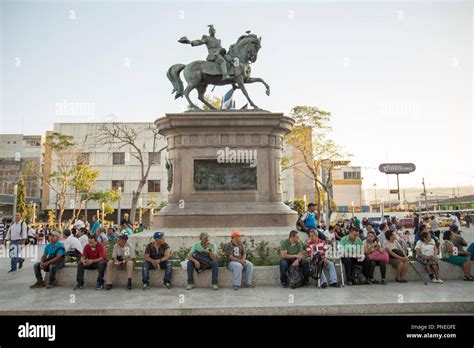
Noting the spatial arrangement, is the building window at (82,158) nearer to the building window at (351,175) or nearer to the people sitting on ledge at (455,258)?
the people sitting on ledge at (455,258)

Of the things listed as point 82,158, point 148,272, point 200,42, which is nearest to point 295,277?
point 148,272

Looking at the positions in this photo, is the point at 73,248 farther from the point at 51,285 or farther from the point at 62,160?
the point at 62,160

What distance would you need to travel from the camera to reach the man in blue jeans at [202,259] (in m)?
8.44

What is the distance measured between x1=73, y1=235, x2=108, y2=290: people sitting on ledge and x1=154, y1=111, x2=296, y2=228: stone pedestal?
301 cm

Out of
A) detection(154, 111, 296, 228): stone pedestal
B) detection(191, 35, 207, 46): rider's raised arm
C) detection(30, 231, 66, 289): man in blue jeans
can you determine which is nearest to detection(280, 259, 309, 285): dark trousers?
detection(154, 111, 296, 228): stone pedestal

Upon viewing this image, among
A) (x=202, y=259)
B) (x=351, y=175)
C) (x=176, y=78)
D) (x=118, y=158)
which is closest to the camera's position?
(x=202, y=259)

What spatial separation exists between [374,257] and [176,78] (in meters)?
8.98

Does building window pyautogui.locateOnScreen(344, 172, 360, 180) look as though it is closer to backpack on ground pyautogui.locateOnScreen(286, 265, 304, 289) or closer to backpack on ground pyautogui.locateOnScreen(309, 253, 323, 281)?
backpack on ground pyautogui.locateOnScreen(309, 253, 323, 281)

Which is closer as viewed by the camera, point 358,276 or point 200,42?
point 358,276

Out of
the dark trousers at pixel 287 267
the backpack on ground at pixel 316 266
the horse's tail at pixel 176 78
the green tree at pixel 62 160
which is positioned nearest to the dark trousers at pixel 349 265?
the backpack on ground at pixel 316 266

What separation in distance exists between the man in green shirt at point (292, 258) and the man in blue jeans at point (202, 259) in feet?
4.96

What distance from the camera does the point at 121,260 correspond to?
28.4 ft

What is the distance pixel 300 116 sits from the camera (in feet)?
113
